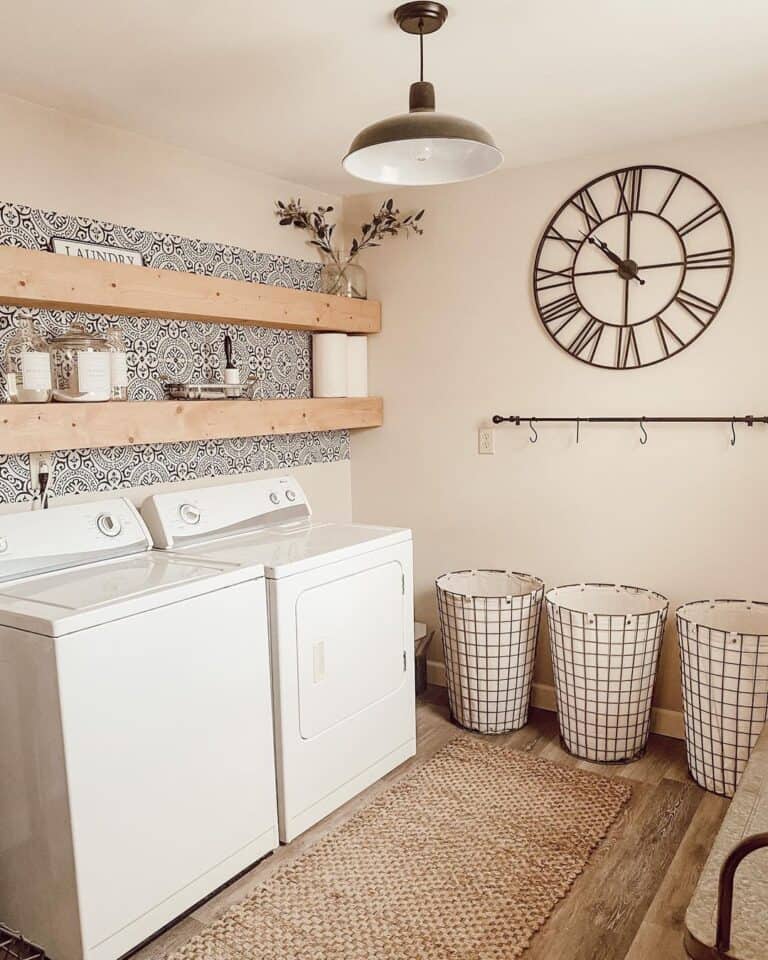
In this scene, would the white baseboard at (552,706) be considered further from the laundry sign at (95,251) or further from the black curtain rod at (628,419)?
the laundry sign at (95,251)

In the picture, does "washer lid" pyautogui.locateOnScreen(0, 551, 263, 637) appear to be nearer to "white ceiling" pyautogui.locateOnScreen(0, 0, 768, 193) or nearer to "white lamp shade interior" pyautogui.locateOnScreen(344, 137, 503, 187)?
"white lamp shade interior" pyautogui.locateOnScreen(344, 137, 503, 187)

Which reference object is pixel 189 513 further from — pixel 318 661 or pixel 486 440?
pixel 486 440

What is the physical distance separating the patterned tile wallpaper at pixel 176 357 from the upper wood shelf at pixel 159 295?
80mm

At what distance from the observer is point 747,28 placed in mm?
2029

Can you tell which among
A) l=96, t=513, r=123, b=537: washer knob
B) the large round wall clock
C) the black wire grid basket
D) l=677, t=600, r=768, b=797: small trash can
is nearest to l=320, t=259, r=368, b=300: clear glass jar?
the large round wall clock

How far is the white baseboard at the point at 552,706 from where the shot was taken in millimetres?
3094

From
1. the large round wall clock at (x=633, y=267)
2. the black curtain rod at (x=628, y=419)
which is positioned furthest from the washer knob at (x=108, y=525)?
the large round wall clock at (x=633, y=267)

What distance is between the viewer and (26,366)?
2.34m

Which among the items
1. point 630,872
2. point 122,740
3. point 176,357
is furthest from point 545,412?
point 122,740

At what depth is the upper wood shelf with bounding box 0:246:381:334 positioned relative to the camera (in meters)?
2.29

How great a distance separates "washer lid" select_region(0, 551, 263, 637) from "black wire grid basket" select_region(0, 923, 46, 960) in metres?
0.82

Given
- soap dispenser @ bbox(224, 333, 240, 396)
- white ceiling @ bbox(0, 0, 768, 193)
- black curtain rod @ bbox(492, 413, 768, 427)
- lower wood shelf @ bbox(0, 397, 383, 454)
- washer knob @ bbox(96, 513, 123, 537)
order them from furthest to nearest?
soap dispenser @ bbox(224, 333, 240, 396), black curtain rod @ bbox(492, 413, 768, 427), washer knob @ bbox(96, 513, 123, 537), lower wood shelf @ bbox(0, 397, 383, 454), white ceiling @ bbox(0, 0, 768, 193)

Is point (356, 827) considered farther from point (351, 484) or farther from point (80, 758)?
point (351, 484)

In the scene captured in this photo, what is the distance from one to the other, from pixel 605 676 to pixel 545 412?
1062 mm
